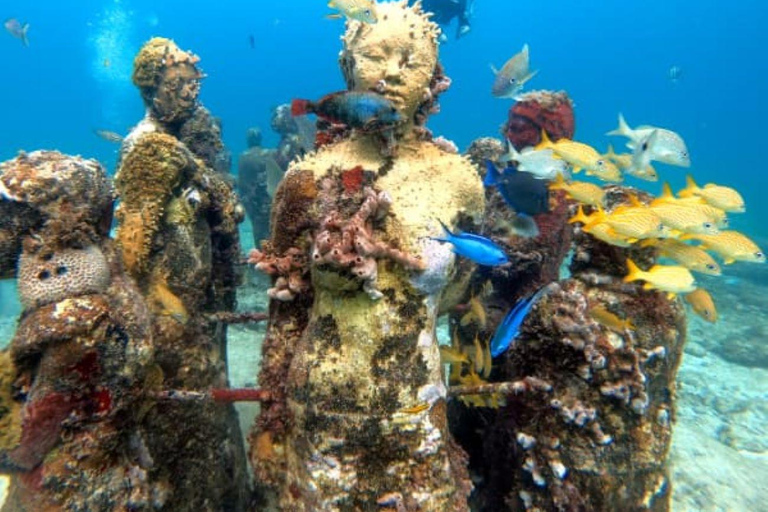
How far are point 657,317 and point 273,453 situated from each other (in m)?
3.13

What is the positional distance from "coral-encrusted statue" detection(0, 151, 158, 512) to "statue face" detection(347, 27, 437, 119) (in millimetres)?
2243

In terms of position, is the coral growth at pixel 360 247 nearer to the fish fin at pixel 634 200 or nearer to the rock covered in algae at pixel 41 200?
the rock covered in algae at pixel 41 200

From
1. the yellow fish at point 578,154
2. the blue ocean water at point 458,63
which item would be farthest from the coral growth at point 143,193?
the blue ocean water at point 458,63

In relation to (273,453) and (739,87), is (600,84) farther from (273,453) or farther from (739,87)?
(273,453)

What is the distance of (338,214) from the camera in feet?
10.7

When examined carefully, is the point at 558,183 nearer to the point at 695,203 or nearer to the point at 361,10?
the point at 695,203

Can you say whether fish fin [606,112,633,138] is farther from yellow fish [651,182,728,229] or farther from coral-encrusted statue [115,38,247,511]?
coral-encrusted statue [115,38,247,511]

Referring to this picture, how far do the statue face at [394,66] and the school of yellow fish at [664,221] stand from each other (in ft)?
5.25

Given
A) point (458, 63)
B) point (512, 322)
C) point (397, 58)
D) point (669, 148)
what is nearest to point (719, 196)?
point (669, 148)

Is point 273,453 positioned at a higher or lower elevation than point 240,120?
lower

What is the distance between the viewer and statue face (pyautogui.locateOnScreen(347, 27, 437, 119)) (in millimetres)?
3559

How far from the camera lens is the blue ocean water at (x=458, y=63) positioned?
82.2 metres

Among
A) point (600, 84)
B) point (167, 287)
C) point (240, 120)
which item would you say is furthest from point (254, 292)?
point (600, 84)

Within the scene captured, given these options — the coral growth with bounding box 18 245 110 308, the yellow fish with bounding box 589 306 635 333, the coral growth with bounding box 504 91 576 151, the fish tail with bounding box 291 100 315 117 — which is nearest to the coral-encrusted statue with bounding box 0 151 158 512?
the coral growth with bounding box 18 245 110 308
